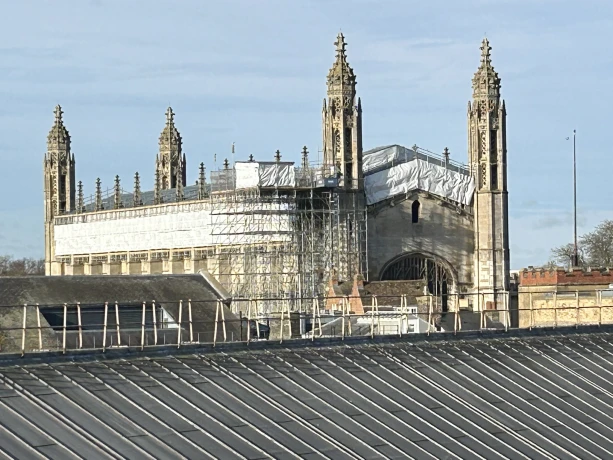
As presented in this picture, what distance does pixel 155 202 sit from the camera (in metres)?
118

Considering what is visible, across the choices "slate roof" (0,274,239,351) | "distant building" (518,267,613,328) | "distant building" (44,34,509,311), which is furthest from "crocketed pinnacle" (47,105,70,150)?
"slate roof" (0,274,239,351)

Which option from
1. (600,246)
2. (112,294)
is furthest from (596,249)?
(112,294)

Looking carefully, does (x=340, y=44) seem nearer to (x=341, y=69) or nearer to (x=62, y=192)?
(x=341, y=69)

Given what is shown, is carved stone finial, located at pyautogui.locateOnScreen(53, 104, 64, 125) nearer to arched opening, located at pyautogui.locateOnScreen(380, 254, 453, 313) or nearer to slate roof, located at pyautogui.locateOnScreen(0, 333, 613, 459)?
arched opening, located at pyautogui.locateOnScreen(380, 254, 453, 313)

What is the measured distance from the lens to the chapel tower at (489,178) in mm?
102688

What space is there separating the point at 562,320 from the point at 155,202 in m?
41.9

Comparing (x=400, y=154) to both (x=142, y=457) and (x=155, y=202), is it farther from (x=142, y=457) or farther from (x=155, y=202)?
(x=142, y=457)

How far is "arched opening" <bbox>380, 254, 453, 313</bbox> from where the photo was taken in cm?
10231

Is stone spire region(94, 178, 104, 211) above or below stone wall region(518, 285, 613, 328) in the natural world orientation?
above

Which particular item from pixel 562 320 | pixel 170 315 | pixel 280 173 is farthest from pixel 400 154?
pixel 170 315

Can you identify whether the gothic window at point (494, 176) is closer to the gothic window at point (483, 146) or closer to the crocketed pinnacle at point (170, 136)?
the gothic window at point (483, 146)

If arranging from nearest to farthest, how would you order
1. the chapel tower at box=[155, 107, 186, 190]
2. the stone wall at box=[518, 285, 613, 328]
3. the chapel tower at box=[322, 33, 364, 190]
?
the stone wall at box=[518, 285, 613, 328], the chapel tower at box=[322, 33, 364, 190], the chapel tower at box=[155, 107, 186, 190]

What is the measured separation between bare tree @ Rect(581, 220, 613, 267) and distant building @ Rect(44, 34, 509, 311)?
29.8 metres

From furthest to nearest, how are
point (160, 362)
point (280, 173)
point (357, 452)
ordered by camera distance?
point (280, 173), point (160, 362), point (357, 452)
